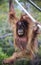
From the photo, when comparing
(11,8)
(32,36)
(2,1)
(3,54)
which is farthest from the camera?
(2,1)

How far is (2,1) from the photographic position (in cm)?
493

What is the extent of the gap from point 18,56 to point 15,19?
1.20ft

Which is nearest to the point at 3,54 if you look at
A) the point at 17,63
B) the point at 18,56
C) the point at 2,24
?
the point at 17,63

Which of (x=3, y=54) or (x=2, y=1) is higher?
(x=2, y=1)

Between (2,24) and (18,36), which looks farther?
(2,24)

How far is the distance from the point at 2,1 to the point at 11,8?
88.1 inches

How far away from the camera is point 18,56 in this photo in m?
2.88

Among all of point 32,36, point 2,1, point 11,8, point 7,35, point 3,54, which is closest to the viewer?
point 32,36

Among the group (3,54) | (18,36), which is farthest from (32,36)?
(3,54)

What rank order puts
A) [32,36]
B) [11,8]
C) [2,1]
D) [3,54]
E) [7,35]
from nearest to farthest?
[32,36]
[11,8]
[3,54]
[7,35]
[2,1]

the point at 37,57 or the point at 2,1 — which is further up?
the point at 2,1

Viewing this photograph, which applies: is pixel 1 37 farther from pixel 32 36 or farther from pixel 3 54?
pixel 32 36

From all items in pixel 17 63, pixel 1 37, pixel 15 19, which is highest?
pixel 15 19

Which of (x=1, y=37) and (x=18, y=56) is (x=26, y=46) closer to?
(x=18, y=56)
